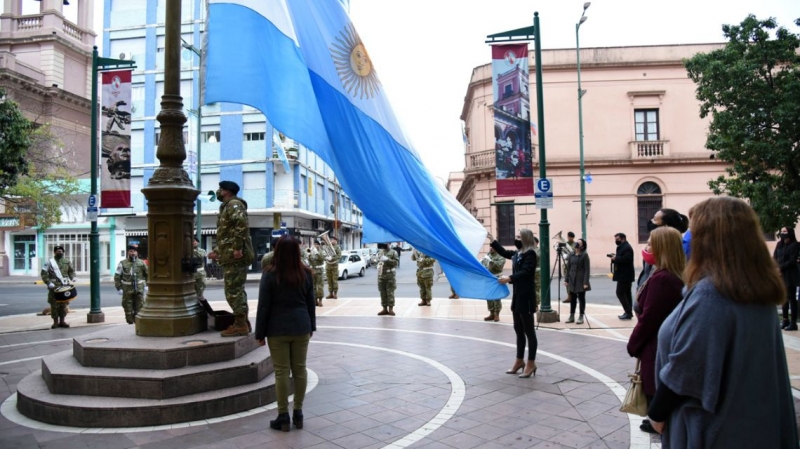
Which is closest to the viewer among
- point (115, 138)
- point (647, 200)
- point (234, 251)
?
point (234, 251)

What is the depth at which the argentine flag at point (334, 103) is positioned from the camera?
19.3 feet

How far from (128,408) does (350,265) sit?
1064 inches

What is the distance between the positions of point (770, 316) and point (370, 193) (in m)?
4.14

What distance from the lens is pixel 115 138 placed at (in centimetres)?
1293

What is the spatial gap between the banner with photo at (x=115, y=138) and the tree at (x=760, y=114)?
14.0m

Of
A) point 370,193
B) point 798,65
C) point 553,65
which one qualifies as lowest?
point 370,193

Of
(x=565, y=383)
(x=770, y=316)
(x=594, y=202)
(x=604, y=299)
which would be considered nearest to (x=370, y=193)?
(x=565, y=383)

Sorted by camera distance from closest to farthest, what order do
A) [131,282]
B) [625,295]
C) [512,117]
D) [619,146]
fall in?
[625,295] < [512,117] < [131,282] < [619,146]

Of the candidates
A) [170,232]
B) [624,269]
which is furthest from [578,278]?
[170,232]

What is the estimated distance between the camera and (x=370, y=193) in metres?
5.83

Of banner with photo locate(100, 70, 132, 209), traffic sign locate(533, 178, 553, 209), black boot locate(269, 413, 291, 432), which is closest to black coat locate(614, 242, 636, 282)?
traffic sign locate(533, 178, 553, 209)

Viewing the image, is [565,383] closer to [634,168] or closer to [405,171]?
[405,171]

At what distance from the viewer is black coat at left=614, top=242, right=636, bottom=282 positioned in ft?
35.9

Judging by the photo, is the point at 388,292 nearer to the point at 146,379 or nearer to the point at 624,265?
the point at 624,265
